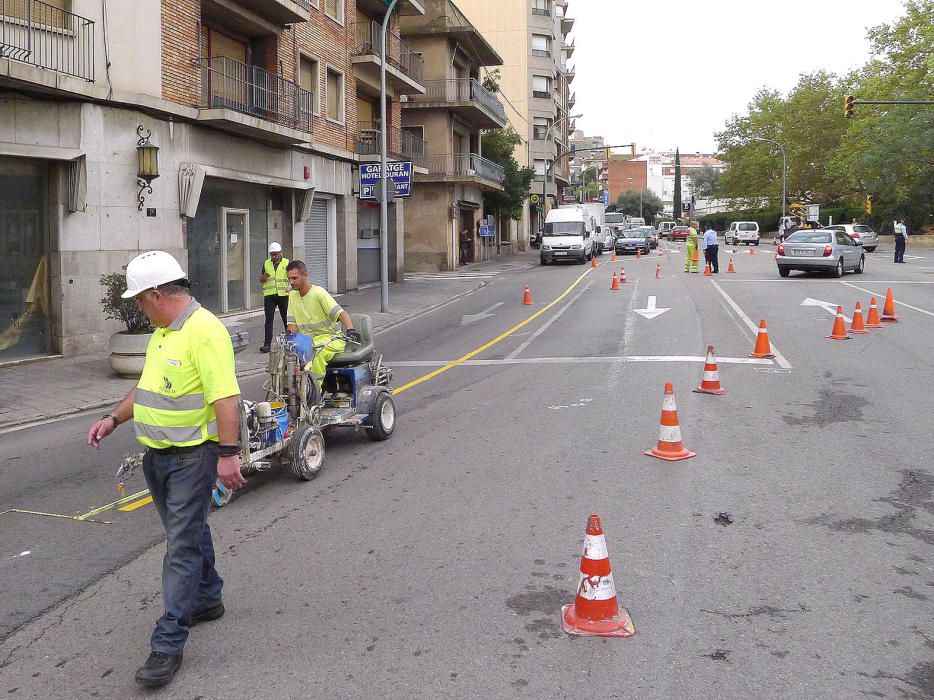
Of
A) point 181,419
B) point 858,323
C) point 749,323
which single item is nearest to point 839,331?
point 858,323

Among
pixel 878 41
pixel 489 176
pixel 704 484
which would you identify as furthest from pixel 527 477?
pixel 878 41

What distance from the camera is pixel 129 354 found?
12.4 meters

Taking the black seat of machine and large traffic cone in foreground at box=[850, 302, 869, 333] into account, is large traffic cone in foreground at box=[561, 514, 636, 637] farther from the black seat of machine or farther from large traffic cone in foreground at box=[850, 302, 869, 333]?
large traffic cone in foreground at box=[850, 302, 869, 333]

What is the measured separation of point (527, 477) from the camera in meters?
6.77

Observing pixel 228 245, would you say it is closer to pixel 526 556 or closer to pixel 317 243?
pixel 317 243

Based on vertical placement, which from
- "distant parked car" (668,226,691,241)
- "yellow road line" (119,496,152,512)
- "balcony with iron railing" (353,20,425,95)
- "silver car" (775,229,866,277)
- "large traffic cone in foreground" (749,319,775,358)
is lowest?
"yellow road line" (119,496,152,512)

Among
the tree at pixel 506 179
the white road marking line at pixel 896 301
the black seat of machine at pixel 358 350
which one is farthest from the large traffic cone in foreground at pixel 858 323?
the tree at pixel 506 179

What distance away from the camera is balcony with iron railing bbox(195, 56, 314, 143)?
1764 centimetres

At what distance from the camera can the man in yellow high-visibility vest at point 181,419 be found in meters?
3.80

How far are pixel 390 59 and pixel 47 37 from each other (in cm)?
1689

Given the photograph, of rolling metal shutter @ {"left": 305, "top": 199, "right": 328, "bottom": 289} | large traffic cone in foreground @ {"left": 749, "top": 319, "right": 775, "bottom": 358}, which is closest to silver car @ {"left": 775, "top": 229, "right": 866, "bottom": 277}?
rolling metal shutter @ {"left": 305, "top": 199, "right": 328, "bottom": 289}

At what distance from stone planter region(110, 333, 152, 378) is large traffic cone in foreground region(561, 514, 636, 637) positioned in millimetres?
9793

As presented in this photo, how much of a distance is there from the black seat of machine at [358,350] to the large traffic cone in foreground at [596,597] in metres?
4.31

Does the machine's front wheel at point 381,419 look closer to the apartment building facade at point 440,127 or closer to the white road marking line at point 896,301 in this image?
the white road marking line at point 896,301
